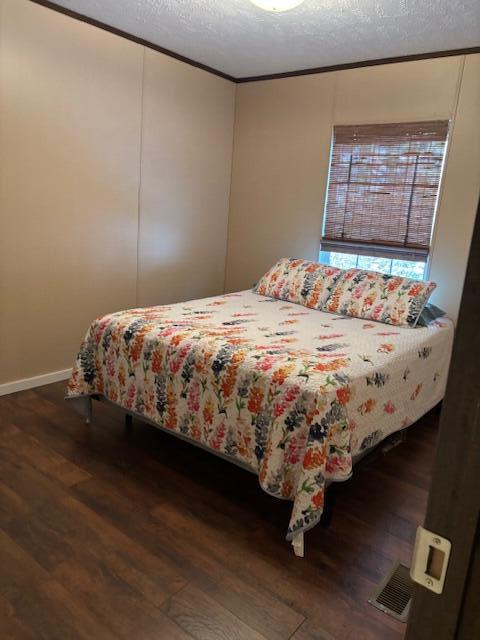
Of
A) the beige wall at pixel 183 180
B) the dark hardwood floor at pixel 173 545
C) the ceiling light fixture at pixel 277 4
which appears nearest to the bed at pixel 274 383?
the dark hardwood floor at pixel 173 545

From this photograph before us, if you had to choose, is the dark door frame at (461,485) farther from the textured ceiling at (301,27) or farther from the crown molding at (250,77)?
the crown molding at (250,77)

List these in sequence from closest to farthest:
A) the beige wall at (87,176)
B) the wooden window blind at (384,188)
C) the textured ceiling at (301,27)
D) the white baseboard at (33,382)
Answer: the textured ceiling at (301,27) < the beige wall at (87,176) < the white baseboard at (33,382) < the wooden window blind at (384,188)

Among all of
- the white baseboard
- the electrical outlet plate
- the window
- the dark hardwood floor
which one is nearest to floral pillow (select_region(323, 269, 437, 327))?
the window

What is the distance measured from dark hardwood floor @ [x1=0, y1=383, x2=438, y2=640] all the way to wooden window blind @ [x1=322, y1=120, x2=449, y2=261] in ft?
5.45

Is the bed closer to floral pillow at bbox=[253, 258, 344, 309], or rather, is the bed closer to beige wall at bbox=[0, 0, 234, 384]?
floral pillow at bbox=[253, 258, 344, 309]

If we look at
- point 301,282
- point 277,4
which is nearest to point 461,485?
point 277,4

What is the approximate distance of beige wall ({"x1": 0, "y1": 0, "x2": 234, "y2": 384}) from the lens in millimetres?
3023

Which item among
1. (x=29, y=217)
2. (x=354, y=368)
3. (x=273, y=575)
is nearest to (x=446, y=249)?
(x=354, y=368)

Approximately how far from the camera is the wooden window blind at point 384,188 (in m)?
3.46

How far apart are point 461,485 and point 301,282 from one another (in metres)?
3.16

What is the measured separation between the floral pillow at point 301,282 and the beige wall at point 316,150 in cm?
37

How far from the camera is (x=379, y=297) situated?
128 inches

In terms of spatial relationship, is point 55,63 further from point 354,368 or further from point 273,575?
point 273,575

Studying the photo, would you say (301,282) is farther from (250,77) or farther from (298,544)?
(298,544)
